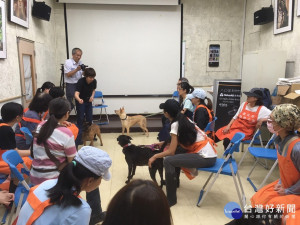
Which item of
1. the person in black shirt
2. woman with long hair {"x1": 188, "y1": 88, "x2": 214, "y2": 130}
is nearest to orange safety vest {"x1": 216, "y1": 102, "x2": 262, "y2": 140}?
woman with long hair {"x1": 188, "y1": 88, "x2": 214, "y2": 130}

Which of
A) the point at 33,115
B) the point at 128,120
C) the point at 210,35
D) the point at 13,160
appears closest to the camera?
the point at 13,160

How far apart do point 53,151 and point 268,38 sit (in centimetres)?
499

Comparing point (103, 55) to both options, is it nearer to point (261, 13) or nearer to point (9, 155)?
point (261, 13)

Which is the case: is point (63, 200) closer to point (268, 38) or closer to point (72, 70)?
point (72, 70)

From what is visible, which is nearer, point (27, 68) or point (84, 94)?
point (27, 68)

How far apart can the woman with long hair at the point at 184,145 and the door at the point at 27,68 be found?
2.71m

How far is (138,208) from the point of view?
0.83 metres

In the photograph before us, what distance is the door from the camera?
4071mm

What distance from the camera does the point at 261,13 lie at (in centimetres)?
507

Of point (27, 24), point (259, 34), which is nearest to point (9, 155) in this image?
point (27, 24)

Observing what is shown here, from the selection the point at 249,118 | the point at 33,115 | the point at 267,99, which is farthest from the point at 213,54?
the point at 33,115

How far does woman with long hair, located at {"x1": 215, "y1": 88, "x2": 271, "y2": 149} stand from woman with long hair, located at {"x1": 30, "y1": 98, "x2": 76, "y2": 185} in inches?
97.0

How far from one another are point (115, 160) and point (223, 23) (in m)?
4.53

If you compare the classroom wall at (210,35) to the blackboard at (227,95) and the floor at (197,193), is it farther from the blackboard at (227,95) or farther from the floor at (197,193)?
the floor at (197,193)
